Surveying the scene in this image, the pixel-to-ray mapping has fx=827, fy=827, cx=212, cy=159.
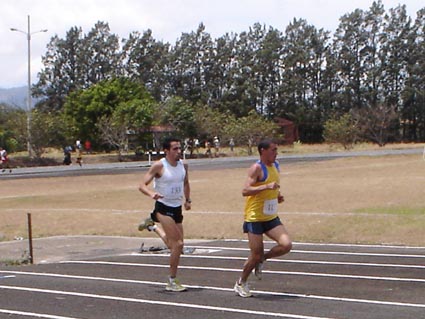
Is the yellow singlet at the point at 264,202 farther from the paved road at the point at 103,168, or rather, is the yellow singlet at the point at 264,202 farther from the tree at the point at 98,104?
the tree at the point at 98,104

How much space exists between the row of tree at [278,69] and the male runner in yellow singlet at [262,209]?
85.4 m

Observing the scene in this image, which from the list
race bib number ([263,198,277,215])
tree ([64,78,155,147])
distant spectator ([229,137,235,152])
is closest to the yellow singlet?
race bib number ([263,198,277,215])

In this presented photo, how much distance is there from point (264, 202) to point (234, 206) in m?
15.6

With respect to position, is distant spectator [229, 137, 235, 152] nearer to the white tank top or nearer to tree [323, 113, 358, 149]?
tree [323, 113, 358, 149]

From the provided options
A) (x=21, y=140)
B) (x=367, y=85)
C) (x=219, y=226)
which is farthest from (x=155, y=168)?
(x=367, y=85)

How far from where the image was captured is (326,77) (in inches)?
4114

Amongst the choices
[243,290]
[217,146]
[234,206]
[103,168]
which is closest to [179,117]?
[217,146]

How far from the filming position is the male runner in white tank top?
9.90 meters

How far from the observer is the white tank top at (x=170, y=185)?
32.4ft

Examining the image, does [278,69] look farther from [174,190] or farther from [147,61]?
[174,190]

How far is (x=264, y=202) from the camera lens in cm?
937

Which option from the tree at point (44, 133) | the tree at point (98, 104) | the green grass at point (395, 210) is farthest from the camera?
the tree at point (98, 104)

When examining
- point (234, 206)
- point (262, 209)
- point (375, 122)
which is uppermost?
point (375, 122)

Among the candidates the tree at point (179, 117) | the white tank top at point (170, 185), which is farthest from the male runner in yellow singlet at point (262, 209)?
the tree at point (179, 117)
